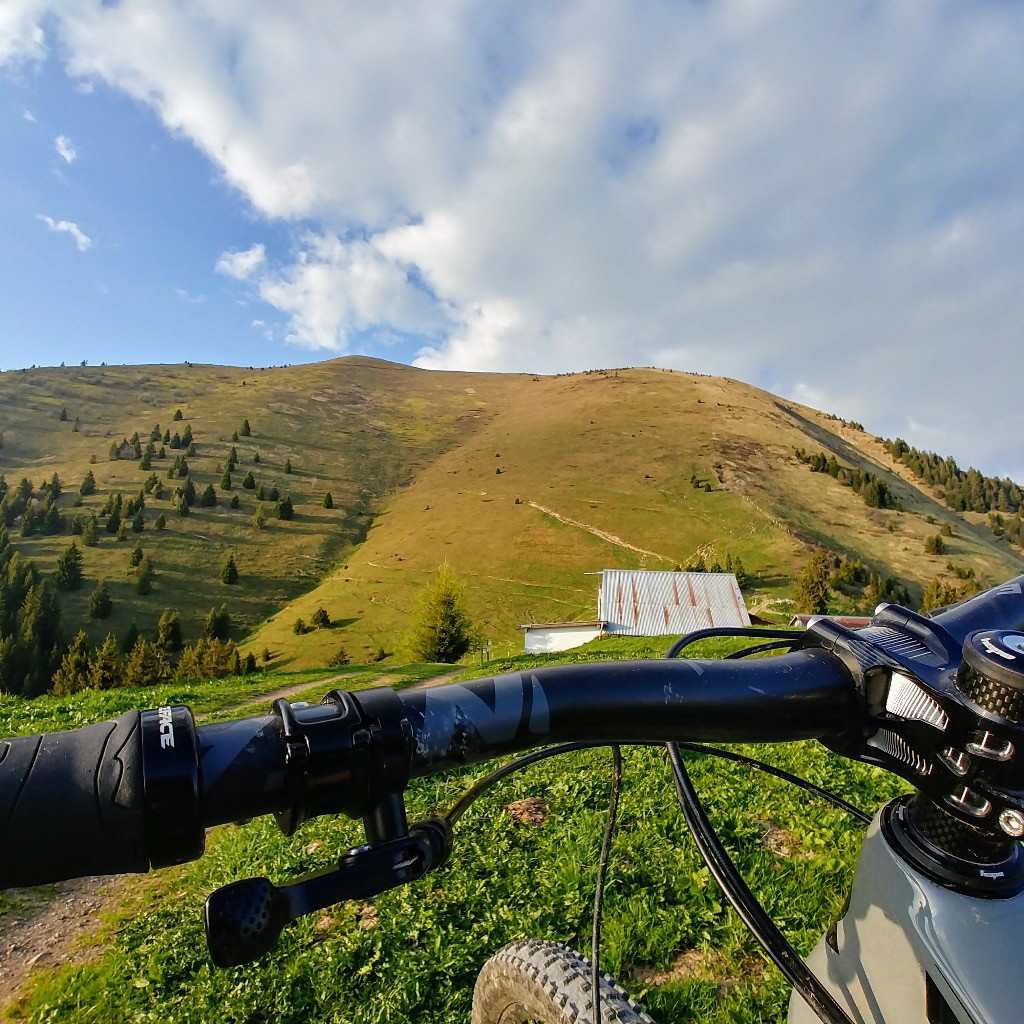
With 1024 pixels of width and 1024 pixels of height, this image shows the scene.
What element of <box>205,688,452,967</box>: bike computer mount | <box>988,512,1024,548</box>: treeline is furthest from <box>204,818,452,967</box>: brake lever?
Result: <box>988,512,1024,548</box>: treeline

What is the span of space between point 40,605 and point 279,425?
229 ft

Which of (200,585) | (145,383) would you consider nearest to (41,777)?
(200,585)

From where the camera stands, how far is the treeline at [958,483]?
393 ft

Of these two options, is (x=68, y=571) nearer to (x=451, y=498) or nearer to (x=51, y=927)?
(x=451, y=498)

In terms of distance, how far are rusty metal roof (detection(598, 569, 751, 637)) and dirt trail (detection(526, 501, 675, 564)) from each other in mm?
23404

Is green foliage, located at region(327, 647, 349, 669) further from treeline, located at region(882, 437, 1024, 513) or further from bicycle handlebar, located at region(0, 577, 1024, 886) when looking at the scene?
treeline, located at region(882, 437, 1024, 513)

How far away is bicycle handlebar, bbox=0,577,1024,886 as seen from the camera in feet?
2.92

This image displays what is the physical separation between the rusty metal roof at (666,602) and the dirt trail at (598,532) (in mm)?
23404

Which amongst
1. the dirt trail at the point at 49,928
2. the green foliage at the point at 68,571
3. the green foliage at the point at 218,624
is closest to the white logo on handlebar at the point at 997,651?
the dirt trail at the point at 49,928

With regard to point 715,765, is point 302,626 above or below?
below

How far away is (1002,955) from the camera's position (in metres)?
1.11

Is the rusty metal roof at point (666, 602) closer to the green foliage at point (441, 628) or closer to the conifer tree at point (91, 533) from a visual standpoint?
the green foliage at point (441, 628)

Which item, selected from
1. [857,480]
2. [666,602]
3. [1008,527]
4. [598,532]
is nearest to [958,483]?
[1008,527]

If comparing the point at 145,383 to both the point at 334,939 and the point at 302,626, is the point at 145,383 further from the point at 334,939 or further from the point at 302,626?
the point at 334,939
